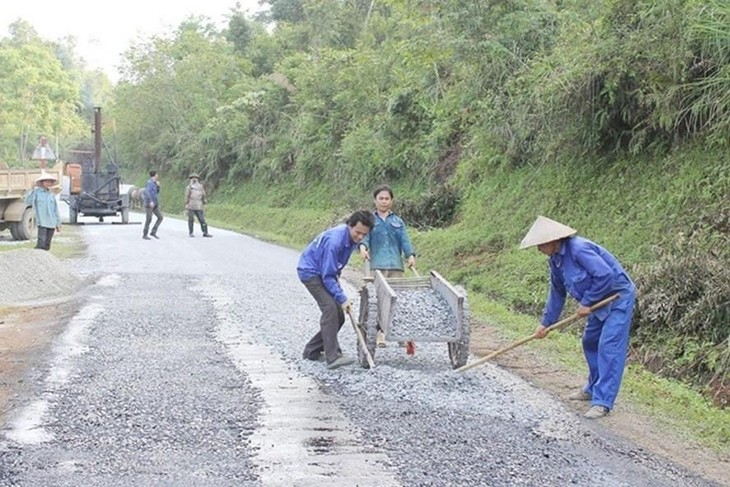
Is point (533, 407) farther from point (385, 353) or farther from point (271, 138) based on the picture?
point (271, 138)

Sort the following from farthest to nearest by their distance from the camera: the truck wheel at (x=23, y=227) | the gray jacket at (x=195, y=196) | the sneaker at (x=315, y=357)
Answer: the truck wheel at (x=23, y=227)
the gray jacket at (x=195, y=196)
the sneaker at (x=315, y=357)

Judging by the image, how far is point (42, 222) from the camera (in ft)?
56.4

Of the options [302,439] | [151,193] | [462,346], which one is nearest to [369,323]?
[462,346]

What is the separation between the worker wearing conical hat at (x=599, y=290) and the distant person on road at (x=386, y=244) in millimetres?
2447

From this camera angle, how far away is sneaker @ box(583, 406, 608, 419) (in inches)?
290

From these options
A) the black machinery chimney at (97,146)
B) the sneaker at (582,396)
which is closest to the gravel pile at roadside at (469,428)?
the sneaker at (582,396)

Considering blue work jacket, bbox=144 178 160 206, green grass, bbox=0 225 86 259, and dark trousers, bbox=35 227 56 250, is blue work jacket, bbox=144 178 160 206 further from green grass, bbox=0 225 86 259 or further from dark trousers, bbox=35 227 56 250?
dark trousers, bbox=35 227 56 250

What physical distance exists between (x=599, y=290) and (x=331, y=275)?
2448 millimetres

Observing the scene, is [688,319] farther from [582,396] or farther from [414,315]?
[414,315]

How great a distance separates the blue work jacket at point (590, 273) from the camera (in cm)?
752

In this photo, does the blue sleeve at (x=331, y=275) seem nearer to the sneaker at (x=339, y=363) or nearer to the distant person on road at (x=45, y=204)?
the sneaker at (x=339, y=363)

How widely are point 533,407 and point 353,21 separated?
3662cm

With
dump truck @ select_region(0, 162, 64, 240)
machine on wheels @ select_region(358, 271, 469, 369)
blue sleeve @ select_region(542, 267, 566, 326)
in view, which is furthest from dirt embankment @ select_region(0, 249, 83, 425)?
dump truck @ select_region(0, 162, 64, 240)

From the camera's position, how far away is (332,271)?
8703 mm
